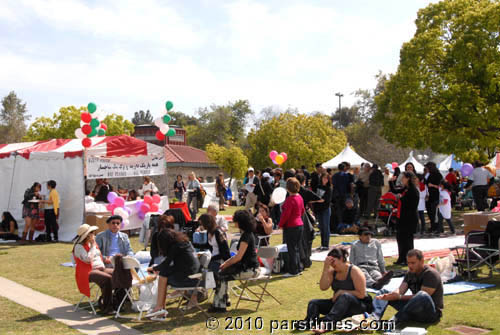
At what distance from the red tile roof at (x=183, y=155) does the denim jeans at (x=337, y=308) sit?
3503 cm

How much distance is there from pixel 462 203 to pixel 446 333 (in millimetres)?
16342

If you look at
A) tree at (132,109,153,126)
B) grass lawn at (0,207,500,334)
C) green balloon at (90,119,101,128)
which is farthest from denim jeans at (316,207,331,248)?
tree at (132,109,153,126)

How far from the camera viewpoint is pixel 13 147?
17.2 m

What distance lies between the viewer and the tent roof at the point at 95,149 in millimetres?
14688

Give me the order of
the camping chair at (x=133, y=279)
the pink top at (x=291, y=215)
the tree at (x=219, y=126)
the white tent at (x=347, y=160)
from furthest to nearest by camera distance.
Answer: the tree at (x=219, y=126) → the white tent at (x=347, y=160) → the pink top at (x=291, y=215) → the camping chair at (x=133, y=279)

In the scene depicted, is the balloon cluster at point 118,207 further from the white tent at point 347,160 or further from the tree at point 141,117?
the tree at point 141,117

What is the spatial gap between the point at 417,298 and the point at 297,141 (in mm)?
33558

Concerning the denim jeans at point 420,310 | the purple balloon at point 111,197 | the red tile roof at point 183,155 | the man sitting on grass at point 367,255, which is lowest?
the denim jeans at point 420,310

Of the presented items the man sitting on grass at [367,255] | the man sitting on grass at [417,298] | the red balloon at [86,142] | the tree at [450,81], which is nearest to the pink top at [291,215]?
the man sitting on grass at [367,255]

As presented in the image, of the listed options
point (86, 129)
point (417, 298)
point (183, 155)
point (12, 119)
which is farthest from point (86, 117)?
point (12, 119)

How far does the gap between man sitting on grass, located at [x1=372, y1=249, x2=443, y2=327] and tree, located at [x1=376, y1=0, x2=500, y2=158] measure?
11.5 metres

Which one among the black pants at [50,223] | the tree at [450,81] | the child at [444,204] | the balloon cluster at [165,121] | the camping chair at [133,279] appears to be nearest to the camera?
the camping chair at [133,279]

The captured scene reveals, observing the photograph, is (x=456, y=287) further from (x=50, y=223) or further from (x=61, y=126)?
(x=61, y=126)

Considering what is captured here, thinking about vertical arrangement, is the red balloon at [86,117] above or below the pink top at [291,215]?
above
